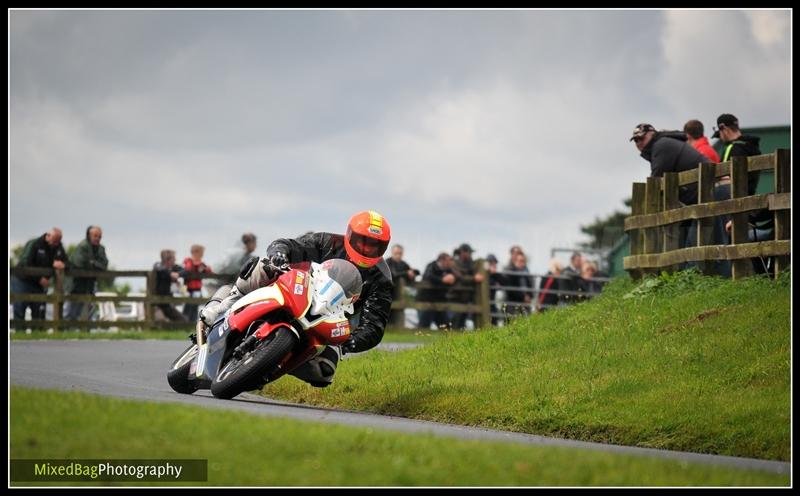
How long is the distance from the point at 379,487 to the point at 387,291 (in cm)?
602

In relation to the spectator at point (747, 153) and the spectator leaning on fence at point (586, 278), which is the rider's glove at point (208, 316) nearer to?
the spectator at point (747, 153)

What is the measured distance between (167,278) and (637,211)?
12501mm

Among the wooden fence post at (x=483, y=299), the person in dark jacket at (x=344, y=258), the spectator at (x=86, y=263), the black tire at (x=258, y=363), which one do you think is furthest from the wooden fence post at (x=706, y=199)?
the spectator at (x=86, y=263)

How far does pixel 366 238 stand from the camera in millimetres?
12625

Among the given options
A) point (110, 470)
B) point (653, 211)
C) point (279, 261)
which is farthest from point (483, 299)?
point (110, 470)

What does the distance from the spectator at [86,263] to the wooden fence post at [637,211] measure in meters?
11.9

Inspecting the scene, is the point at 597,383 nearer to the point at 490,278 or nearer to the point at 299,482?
the point at 299,482

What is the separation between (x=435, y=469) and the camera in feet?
25.4

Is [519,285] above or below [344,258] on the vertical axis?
below

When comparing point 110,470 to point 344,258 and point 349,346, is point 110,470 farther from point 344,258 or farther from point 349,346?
point 344,258

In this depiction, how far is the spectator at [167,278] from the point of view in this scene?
2892cm

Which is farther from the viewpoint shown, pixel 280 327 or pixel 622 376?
pixel 622 376

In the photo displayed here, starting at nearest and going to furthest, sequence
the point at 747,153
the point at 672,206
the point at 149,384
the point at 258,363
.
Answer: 1. the point at 258,363
2. the point at 149,384
3. the point at 747,153
4. the point at 672,206

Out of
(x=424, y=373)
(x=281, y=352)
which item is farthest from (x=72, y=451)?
(x=424, y=373)
